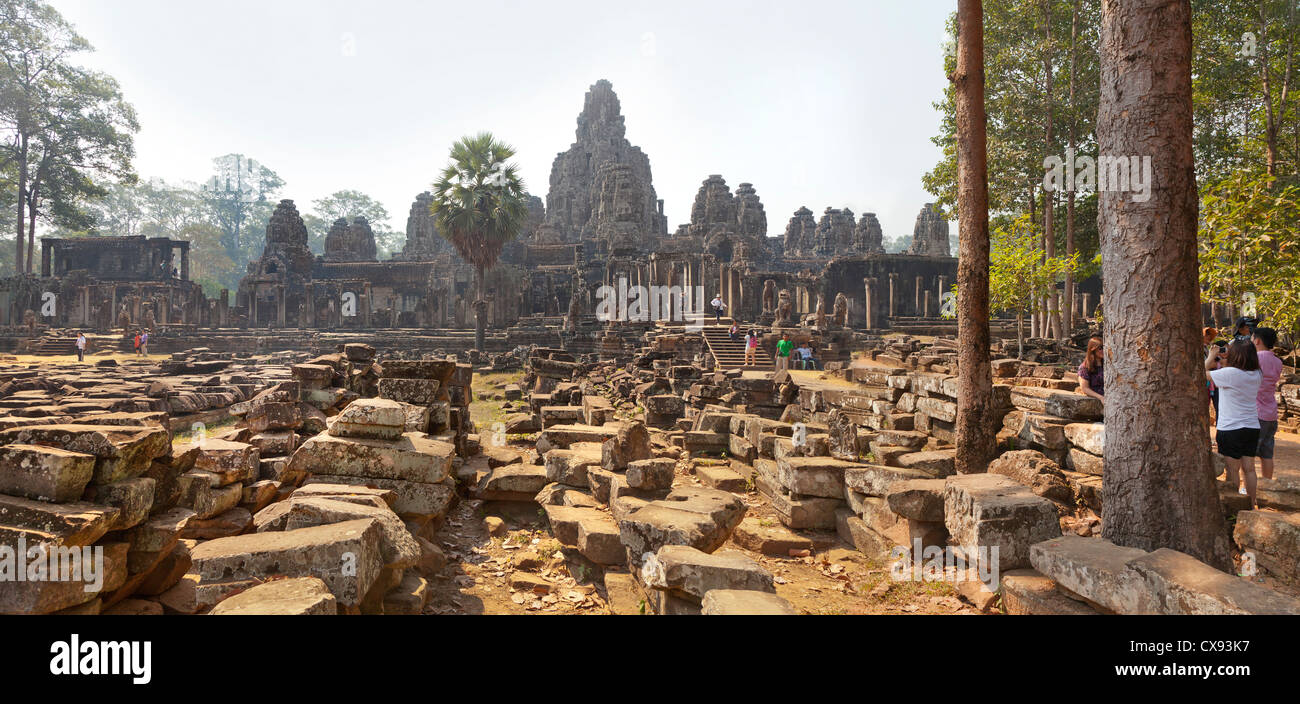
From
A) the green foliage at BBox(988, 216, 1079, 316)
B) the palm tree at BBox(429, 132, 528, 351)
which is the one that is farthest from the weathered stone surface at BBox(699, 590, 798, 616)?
the palm tree at BBox(429, 132, 528, 351)

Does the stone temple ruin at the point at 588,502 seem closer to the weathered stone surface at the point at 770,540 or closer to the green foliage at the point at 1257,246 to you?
the weathered stone surface at the point at 770,540

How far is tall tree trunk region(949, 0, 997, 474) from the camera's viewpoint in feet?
20.0

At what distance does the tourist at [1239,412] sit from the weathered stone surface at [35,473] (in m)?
7.33

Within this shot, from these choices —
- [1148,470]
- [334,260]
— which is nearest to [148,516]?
[1148,470]

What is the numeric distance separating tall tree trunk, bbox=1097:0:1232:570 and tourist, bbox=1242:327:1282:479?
4.98ft

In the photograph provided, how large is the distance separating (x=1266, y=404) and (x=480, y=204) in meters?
28.1

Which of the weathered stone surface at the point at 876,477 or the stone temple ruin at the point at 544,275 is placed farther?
the stone temple ruin at the point at 544,275

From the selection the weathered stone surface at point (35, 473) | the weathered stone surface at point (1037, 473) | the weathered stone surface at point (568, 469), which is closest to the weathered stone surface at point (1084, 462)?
the weathered stone surface at point (1037, 473)

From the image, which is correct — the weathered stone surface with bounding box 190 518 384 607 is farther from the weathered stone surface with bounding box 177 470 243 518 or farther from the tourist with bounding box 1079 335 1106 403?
the tourist with bounding box 1079 335 1106 403

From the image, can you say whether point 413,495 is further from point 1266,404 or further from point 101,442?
point 1266,404

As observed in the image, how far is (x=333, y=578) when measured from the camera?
3.17 meters

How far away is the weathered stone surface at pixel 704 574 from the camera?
135 inches

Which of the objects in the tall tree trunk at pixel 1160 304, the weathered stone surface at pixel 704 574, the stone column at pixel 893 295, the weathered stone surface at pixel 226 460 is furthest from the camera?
the stone column at pixel 893 295
